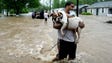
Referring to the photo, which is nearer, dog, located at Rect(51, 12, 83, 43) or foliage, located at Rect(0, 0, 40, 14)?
dog, located at Rect(51, 12, 83, 43)

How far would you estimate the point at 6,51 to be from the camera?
1089 cm

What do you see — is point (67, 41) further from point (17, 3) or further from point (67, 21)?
point (17, 3)

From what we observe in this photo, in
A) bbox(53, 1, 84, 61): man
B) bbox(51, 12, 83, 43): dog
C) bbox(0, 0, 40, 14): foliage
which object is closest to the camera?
bbox(51, 12, 83, 43): dog

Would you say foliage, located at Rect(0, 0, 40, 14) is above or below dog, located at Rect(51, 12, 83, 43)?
above

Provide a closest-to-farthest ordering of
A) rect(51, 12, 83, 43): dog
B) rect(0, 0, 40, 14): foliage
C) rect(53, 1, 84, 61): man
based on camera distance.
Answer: rect(51, 12, 83, 43): dog → rect(53, 1, 84, 61): man → rect(0, 0, 40, 14): foliage

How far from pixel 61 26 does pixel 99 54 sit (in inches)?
166

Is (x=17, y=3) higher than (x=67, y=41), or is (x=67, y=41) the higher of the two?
(x=17, y=3)

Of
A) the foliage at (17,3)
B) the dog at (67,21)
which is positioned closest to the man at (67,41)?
the dog at (67,21)

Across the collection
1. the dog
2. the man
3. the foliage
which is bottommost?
the man

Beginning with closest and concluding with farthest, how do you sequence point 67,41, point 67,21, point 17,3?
point 67,21
point 67,41
point 17,3

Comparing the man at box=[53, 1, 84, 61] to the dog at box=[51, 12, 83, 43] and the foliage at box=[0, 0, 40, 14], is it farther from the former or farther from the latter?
the foliage at box=[0, 0, 40, 14]

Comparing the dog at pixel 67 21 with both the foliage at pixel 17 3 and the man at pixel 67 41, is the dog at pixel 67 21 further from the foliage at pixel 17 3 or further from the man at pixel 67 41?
the foliage at pixel 17 3

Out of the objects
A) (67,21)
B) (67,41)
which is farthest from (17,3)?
(67,21)

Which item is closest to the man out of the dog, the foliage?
the dog
